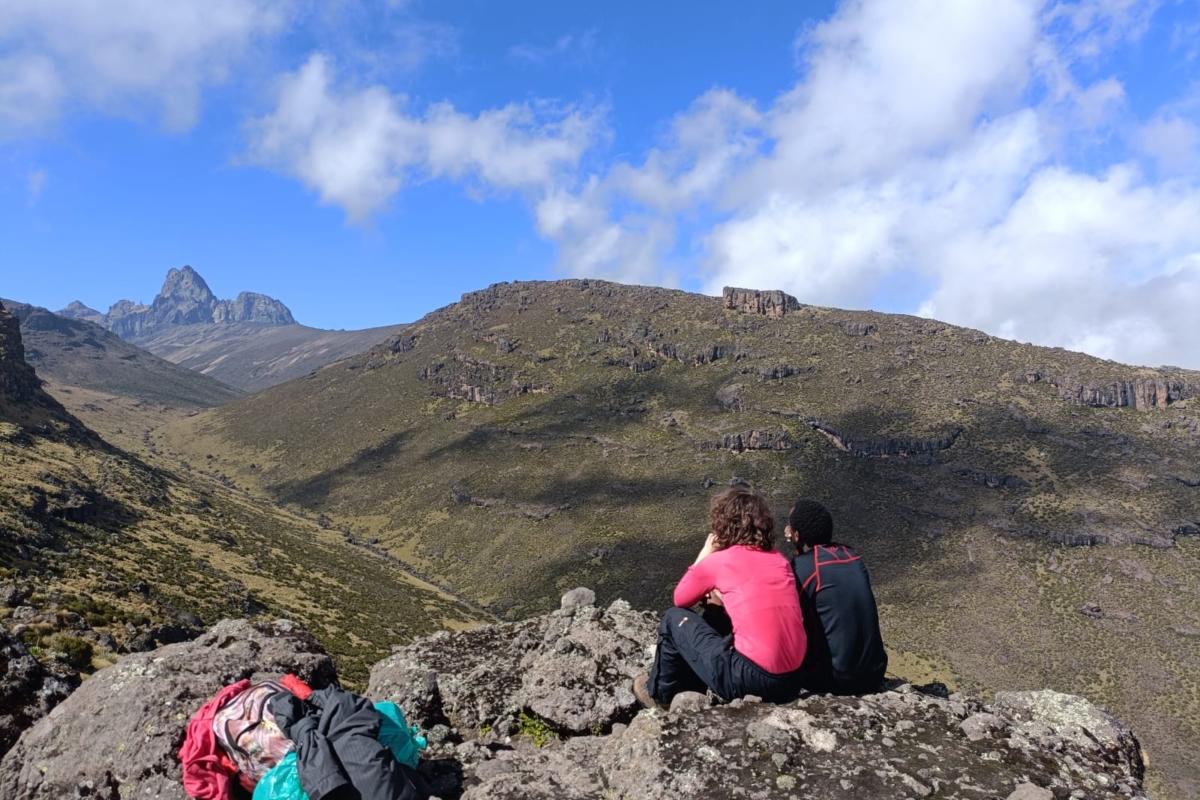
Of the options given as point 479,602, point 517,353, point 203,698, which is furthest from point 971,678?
point 517,353

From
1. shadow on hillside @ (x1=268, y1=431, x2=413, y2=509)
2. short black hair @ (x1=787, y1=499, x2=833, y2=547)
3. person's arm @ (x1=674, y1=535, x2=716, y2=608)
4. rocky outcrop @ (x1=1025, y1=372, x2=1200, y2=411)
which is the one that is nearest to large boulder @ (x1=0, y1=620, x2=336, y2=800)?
person's arm @ (x1=674, y1=535, x2=716, y2=608)

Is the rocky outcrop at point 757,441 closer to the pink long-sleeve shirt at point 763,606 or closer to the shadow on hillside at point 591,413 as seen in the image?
the shadow on hillside at point 591,413

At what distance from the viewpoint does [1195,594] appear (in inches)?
2574

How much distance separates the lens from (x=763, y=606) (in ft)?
19.4

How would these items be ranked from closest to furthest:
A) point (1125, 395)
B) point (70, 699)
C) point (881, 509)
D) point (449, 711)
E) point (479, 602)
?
point (70, 699), point (449, 711), point (479, 602), point (881, 509), point (1125, 395)

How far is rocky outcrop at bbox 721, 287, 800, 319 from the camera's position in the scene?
143125 mm

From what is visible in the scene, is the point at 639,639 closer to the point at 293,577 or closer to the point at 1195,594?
the point at 293,577

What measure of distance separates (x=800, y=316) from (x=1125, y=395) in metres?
61.8

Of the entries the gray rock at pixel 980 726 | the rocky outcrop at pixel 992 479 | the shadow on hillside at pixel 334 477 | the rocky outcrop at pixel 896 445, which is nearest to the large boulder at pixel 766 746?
the gray rock at pixel 980 726

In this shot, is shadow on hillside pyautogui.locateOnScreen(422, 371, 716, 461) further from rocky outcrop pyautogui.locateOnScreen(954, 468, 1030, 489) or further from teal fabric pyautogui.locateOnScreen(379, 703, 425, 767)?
teal fabric pyautogui.locateOnScreen(379, 703, 425, 767)

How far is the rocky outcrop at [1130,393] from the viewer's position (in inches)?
3738

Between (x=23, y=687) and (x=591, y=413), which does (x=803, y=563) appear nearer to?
(x=23, y=687)

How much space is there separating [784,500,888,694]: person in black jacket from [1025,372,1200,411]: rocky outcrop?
120 m

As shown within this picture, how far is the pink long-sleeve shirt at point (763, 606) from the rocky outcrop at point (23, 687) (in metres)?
7.70
